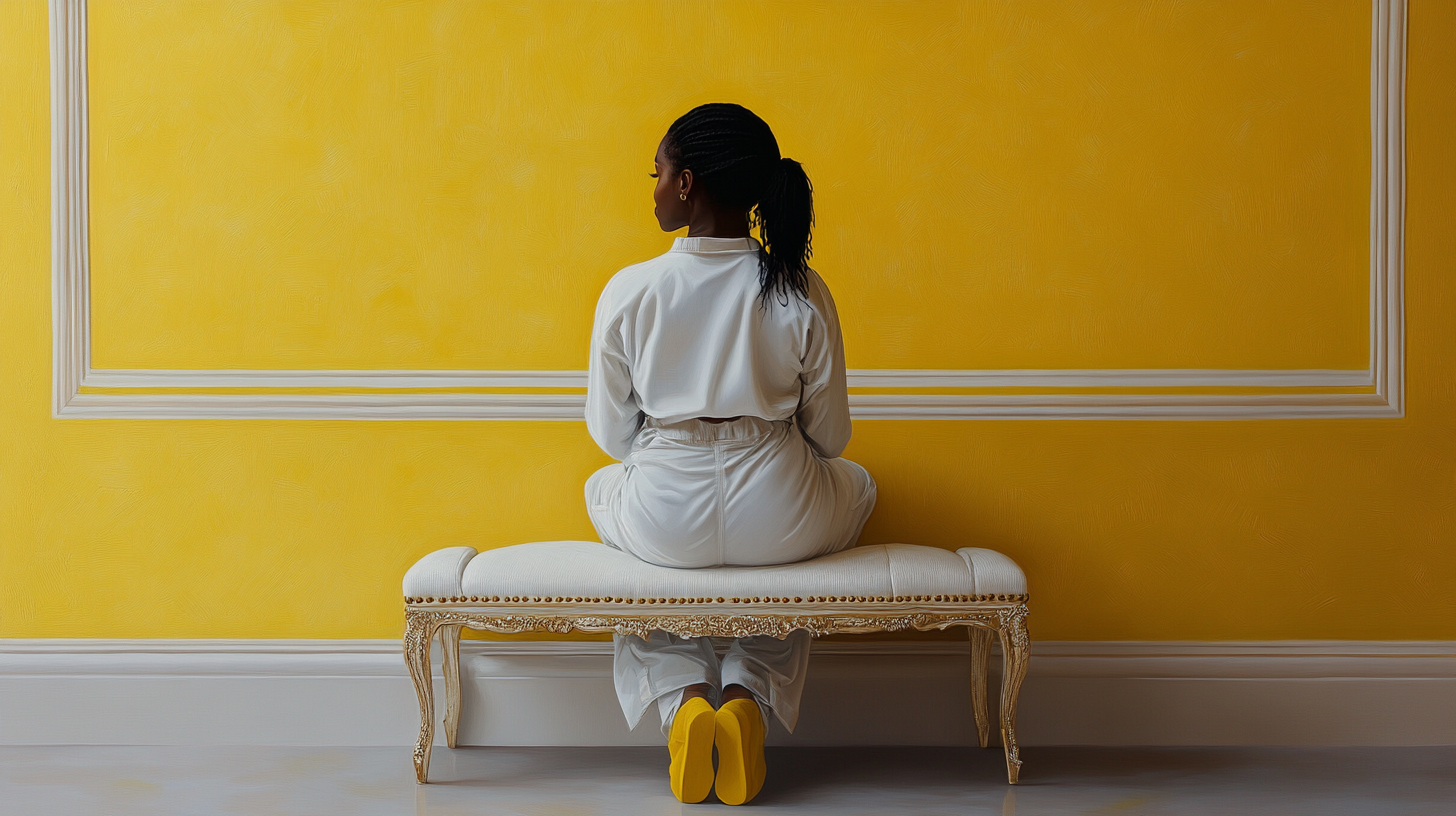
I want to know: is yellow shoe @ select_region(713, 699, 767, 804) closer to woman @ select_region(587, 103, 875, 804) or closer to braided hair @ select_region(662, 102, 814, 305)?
woman @ select_region(587, 103, 875, 804)

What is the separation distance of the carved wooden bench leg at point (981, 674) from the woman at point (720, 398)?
19.5 inches

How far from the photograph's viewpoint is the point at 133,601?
2.28 metres

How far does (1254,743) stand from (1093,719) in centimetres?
36

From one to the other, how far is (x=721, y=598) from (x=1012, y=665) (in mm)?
566

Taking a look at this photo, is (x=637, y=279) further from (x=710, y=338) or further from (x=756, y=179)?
(x=756, y=179)

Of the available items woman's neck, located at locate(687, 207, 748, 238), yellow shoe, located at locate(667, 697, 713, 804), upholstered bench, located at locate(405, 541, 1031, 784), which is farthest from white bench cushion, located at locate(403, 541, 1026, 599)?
woman's neck, located at locate(687, 207, 748, 238)

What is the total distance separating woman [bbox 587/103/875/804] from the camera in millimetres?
1808

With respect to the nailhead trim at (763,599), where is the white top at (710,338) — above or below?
above

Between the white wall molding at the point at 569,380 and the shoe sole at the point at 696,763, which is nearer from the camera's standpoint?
the shoe sole at the point at 696,763

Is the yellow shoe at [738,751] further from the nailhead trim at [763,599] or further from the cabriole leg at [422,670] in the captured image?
the cabriole leg at [422,670]

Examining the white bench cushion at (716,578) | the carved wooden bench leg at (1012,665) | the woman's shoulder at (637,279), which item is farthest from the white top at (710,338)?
the carved wooden bench leg at (1012,665)

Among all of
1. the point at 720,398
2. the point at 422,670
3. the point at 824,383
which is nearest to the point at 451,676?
the point at 422,670

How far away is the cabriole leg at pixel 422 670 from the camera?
1.87 m

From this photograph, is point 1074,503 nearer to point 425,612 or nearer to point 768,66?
point 768,66
